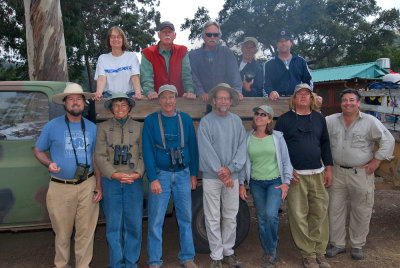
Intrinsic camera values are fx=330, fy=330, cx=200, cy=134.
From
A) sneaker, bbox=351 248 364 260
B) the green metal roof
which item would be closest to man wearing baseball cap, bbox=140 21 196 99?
sneaker, bbox=351 248 364 260

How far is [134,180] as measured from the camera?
10.2ft

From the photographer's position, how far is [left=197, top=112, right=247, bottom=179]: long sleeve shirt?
327 cm

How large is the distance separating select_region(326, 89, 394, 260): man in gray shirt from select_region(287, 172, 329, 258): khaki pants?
303 millimetres

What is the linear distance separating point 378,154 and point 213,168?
1809mm

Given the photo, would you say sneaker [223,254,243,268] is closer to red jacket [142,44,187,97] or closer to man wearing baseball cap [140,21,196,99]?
man wearing baseball cap [140,21,196,99]

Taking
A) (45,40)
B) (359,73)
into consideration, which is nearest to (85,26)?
(45,40)

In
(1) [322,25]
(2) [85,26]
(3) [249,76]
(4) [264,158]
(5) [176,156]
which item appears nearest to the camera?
(5) [176,156]

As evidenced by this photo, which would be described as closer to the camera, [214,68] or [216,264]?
[216,264]

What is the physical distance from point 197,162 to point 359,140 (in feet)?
5.98

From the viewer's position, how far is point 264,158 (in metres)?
3.38

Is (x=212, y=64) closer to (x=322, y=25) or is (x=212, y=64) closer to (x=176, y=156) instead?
(x=176, y=156)

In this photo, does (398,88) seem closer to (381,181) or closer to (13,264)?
(381,181)

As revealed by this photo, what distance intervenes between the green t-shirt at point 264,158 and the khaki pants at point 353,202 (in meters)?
0.88

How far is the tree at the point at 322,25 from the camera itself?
83.1 ft
